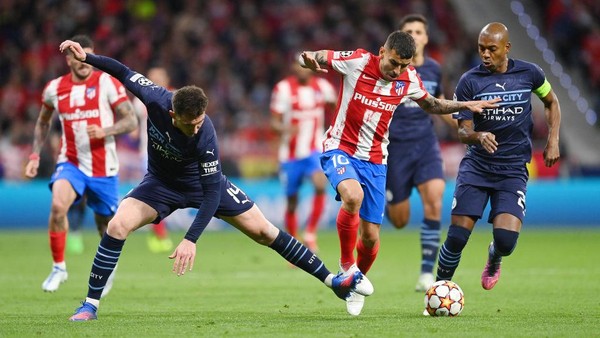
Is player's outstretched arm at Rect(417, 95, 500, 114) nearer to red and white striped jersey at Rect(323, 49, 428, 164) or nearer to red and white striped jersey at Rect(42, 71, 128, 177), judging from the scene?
red and white striped jersey at Rect(323, 49, 428, 164)

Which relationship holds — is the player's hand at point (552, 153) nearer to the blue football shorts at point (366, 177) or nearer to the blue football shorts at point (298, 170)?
the blue football shorts at point (366, 177)

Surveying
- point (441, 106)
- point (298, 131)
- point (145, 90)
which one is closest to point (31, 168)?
point (145, 90)

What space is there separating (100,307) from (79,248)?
7132 millimetres

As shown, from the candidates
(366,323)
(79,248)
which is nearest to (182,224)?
(79,248)

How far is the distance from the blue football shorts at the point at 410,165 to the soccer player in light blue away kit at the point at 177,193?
2843 mm

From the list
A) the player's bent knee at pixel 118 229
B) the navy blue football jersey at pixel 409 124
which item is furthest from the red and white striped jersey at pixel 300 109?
the player's bent knee at pixel 118 229

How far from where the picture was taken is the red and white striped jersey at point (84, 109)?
423 inches

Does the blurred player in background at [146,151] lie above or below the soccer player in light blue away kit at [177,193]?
below

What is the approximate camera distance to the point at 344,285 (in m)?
8.36

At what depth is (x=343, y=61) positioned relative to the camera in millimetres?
8953

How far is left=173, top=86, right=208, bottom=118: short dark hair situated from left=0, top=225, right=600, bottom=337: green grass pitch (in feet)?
5.14

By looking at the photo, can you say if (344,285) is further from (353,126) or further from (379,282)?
(379,282)

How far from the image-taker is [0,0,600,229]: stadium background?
66.0 ft

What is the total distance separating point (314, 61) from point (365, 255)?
1821mm
